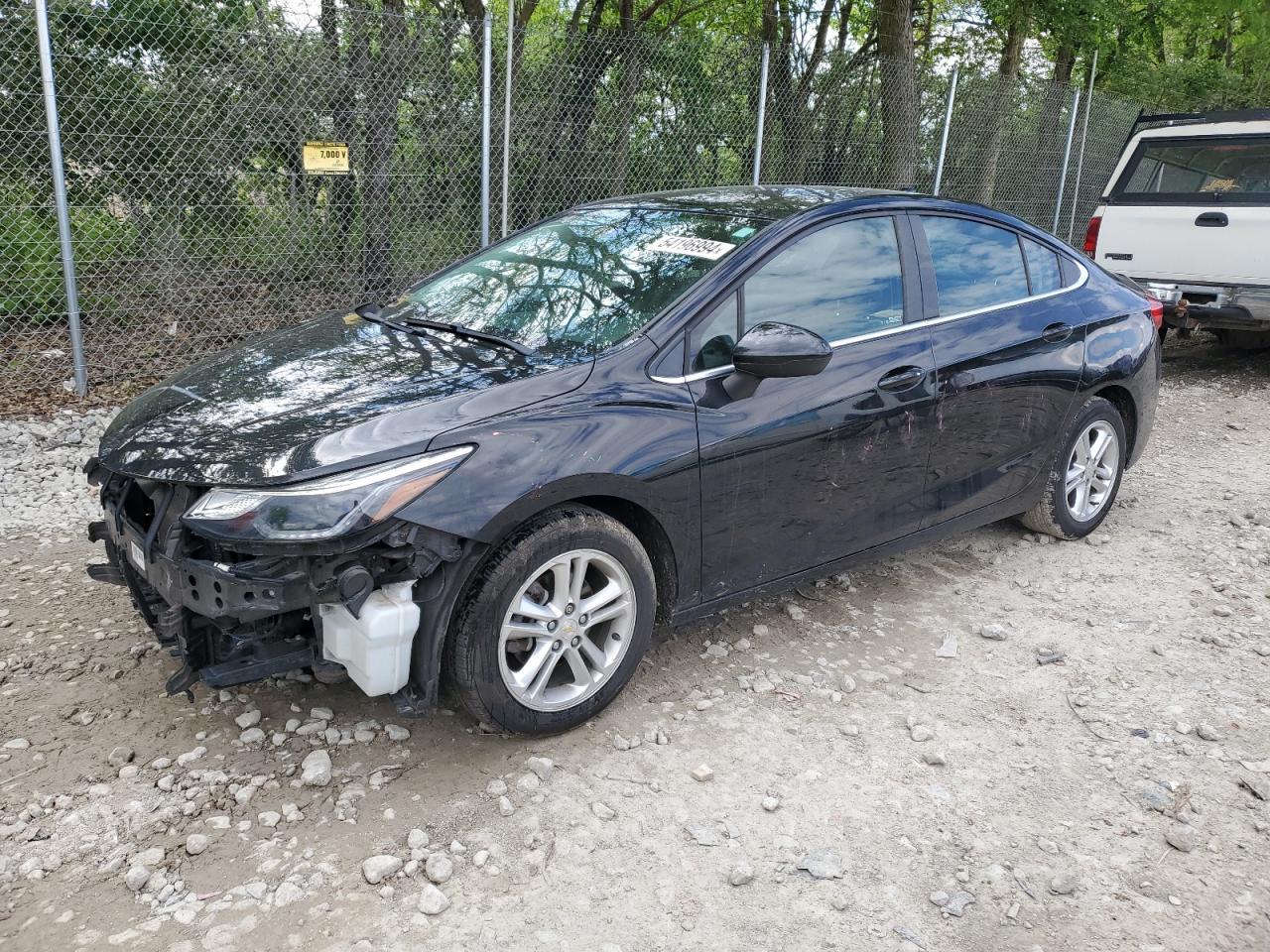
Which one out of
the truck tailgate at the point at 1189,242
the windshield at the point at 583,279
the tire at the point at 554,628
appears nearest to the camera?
the tire at the point at 554,628

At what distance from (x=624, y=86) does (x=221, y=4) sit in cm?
323

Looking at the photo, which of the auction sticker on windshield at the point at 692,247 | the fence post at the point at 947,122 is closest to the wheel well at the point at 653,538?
the auction sticker on windshield at the point at 692,247

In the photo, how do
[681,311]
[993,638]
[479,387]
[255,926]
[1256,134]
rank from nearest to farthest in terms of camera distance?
1. [255,926]
2. [479,387]
3. [681,311]
4. [993,638]
5. [1256,134]

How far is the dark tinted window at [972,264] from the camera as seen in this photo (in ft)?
13.5

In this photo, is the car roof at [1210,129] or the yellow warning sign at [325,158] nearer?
the yellow warning sign at [325,158]

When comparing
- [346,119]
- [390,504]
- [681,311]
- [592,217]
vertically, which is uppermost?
[346,119]

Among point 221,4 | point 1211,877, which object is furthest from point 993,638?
point 221,4

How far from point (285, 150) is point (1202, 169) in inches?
286

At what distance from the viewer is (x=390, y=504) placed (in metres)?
2.69

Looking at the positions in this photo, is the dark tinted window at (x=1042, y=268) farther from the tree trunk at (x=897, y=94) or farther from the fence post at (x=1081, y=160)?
the fence post at (x=1081, y=160)

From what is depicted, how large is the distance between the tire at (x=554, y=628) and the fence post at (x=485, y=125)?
4.82 m

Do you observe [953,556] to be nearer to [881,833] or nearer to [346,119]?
[881,833]

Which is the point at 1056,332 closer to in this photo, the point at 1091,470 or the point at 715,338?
the point at 1091,470

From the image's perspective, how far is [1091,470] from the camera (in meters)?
4.96
